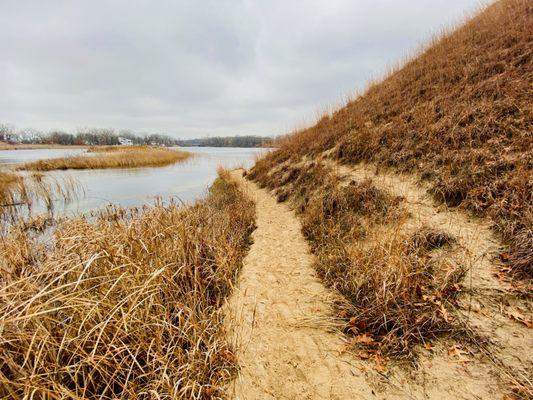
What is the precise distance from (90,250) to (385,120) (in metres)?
9.26

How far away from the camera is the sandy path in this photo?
2359 mm

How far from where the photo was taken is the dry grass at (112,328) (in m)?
1.88

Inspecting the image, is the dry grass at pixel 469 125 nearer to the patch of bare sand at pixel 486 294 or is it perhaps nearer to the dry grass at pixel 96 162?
the patch of bare sand at pixel 486 294

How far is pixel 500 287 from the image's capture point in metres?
2.97

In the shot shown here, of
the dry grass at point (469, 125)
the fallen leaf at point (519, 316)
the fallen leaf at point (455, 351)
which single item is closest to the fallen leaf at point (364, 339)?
the fallen leaf at point (455, 351)

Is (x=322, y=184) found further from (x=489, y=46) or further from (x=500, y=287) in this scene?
(x=489, y=46)

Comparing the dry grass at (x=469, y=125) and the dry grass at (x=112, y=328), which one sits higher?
the dry grass at (x=469, y=125)

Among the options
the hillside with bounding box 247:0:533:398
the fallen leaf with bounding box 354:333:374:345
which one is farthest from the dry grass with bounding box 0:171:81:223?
the fallen leaf with bounding box 354:333:374:345

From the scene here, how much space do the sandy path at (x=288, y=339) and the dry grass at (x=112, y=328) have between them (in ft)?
1.06

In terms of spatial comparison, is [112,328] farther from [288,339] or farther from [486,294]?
[486,294]

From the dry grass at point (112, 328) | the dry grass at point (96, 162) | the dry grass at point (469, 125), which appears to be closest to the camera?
the dry grass at point (112, 328)

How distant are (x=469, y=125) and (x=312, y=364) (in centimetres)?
643

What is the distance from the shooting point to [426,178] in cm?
566

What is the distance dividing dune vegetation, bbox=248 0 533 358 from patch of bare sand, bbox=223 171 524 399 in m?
0.26
